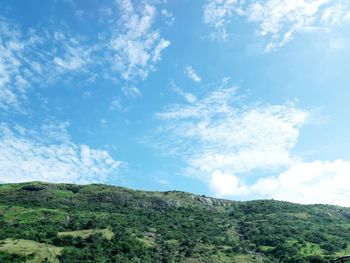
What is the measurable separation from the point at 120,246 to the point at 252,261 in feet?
158

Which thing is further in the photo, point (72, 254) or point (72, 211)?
point (72, 211)

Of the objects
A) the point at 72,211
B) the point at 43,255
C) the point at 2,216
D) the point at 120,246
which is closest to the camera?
the point at 43,255

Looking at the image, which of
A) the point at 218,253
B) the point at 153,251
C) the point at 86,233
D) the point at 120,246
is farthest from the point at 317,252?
the point at 86,233

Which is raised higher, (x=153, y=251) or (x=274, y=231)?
(x=274, y=231)

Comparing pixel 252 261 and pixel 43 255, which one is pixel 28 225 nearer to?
pixel 43 255

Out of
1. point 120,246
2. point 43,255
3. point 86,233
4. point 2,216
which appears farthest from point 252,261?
point 2,216

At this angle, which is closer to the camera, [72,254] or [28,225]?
[72,254]

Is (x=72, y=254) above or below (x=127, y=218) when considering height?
below

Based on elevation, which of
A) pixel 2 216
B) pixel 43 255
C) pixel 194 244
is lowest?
pixel 43 255

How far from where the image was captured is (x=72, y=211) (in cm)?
18738

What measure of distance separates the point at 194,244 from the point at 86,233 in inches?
1602

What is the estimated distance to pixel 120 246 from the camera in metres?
141

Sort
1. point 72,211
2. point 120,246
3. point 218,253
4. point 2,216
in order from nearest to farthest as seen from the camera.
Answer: point 120,246 → point 218,253 → point 2,216 → point 72,211

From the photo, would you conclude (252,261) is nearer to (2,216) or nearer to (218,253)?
(218,253)
